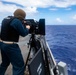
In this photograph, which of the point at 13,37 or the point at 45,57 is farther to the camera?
the point at 45,57

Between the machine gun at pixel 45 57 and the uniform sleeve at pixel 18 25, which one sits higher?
the uniform sleeve at pixel 18 25

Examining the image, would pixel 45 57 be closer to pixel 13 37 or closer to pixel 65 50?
pixel 13 37

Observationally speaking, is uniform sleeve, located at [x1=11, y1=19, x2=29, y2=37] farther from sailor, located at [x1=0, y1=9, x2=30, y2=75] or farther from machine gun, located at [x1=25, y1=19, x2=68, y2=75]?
machine gun, located at [x1=25, y1=19, x2=68, y2=75]

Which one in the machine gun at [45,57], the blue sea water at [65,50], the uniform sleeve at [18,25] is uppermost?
the uniform sleeve at [18,25]

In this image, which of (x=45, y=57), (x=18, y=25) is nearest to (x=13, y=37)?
(x=18, y=25)

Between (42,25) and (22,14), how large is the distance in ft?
2.47

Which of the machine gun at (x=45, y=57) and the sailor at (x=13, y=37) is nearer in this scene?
the machine gun at (x=45, y=57)

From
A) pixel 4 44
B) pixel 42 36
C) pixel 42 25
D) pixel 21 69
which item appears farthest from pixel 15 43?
pixel 42 36

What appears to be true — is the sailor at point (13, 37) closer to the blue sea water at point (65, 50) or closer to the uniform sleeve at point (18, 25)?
the uniform sleeve at point (18, 25)

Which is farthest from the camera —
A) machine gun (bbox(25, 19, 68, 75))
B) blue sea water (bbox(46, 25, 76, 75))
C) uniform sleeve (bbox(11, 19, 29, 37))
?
blue sea water (bbox(46, 25, 76, 75))

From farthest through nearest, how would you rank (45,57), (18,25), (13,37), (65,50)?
(65,50) < (45,57) < (13,37) < (18,25)

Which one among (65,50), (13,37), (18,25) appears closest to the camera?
(18,25)

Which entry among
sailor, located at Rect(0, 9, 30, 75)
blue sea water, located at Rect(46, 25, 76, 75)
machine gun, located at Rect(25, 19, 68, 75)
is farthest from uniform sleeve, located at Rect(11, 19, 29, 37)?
blue sea water, located at Rect(46, 25, 76, 75)

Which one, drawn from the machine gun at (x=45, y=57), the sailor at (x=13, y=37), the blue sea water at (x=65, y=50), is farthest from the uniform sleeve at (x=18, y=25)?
the blue sea water at (x=65, y=50)
